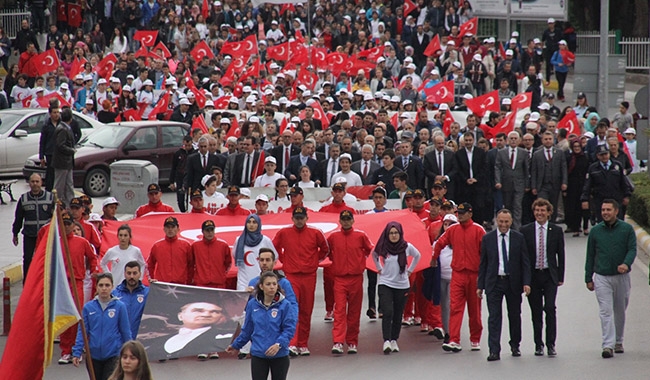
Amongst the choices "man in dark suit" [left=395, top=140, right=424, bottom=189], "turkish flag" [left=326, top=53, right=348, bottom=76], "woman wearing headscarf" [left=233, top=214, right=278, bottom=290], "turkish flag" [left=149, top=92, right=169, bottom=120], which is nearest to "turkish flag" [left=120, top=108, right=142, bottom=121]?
"turkish flag" [left=149, top=92, right=169, bottom=120]

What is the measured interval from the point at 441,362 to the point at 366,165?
7.35m

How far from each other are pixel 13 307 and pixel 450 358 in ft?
20.9

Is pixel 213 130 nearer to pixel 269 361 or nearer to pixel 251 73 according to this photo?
pixel 251 73

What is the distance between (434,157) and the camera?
21641 mm

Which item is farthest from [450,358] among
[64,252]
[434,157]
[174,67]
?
[174,67]

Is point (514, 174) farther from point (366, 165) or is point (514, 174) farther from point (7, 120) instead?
point (7, 120)

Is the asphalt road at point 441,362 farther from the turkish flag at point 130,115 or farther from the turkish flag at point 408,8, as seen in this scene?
the turkish flag at point 408,8

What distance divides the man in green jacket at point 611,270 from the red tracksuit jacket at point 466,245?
126 cm

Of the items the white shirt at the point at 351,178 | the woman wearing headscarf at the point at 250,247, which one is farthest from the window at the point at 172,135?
the woman wearing headscarf at the point at 250,247

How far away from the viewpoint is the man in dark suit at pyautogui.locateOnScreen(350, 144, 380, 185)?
20.8 m

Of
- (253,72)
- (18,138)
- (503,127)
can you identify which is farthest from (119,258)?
(253,72)

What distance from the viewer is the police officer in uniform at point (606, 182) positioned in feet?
68.0

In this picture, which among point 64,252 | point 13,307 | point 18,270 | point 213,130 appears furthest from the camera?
point 213,130

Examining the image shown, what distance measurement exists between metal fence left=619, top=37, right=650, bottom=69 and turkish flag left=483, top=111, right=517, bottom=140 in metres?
17.1
